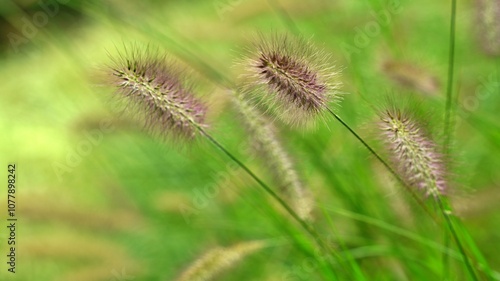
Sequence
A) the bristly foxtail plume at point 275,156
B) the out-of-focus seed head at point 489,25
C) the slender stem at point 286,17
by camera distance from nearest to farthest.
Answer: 1. the bristly foxtail plume at point 275,156
2. the out-of-focus seed head at point 489,25
3. the slender stem at point 286,17

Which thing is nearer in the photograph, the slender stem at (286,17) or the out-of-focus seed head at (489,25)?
the out-of-focus seed head at (489,25)

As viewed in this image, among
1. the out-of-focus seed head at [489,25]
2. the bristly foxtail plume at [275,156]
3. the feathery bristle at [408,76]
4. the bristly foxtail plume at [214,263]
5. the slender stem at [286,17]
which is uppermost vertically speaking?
the slender stem at [286,17]

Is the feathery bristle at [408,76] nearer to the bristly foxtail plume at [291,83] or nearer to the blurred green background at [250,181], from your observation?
the blurred green background at [250,181]

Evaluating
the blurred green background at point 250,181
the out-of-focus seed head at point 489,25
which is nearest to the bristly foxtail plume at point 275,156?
the blurred green background at point 250,181

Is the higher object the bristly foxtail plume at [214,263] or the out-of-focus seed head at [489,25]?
the out-of-focus seed head at [489,25]

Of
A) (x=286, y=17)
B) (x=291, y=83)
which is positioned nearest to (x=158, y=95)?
(x=291, y=83)

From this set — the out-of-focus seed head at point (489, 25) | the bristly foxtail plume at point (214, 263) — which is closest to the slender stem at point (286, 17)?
the out-of-focus seed head at point (489, 25)

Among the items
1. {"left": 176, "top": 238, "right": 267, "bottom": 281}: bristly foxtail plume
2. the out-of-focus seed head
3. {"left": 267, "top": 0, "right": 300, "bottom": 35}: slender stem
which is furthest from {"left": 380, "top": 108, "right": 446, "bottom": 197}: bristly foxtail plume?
{"left": 267, "top": 0, "right": 300, "bottom": 35}: slender stem

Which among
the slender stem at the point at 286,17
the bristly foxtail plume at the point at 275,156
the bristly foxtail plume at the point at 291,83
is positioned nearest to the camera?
the bristly foxtail plume at the point at 291,83
